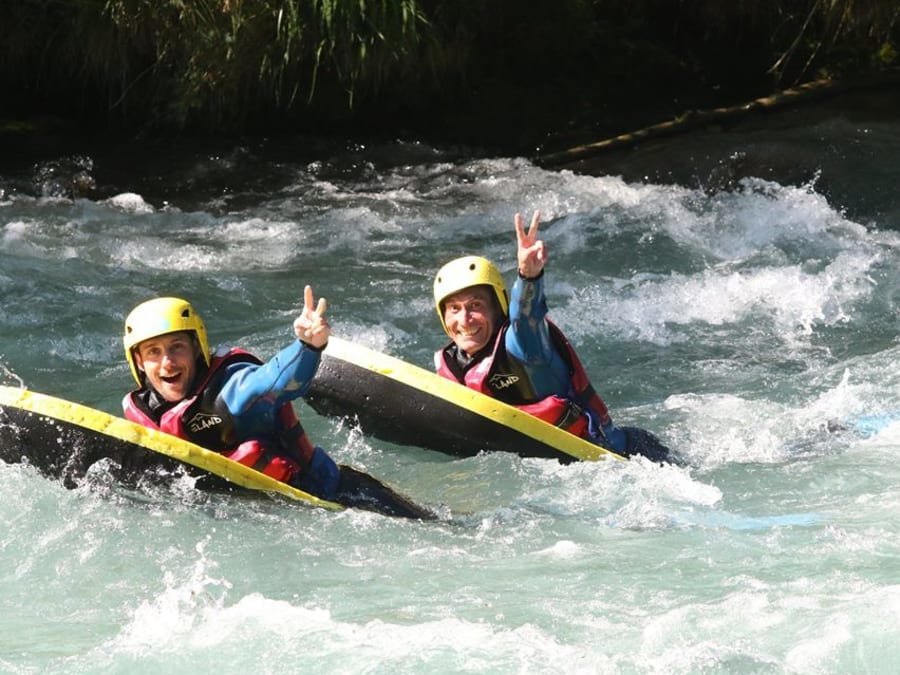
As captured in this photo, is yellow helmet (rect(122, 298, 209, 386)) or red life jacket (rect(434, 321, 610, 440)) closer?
yellow helmet (rect(122, 298, 209, 386))

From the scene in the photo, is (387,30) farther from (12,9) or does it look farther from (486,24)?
(12,9)

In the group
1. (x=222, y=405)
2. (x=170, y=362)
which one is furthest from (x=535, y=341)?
(x=170, y=362)

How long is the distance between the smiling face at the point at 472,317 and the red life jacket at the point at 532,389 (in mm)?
76

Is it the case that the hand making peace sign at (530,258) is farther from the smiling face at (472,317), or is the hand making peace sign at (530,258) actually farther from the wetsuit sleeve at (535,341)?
the smiling face at (472,317)

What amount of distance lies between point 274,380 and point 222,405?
12.4 inches

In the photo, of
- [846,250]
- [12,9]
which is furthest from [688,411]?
[12,9]

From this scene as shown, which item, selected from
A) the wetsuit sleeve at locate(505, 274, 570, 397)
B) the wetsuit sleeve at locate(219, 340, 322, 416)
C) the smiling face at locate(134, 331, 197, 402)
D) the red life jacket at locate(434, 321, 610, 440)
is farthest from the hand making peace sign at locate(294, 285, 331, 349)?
the red life jacket at locate(434, 321, 610, 440)

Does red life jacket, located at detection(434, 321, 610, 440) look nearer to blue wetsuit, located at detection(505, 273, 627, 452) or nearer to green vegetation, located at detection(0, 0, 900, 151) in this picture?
blue wetsuit, located at detection(505, 273, 627, 452)

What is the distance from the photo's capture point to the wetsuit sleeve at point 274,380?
5.41 meters

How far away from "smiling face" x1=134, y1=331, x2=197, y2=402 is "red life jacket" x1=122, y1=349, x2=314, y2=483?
5 centimetres

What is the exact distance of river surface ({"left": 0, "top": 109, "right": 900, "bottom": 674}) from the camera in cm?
455

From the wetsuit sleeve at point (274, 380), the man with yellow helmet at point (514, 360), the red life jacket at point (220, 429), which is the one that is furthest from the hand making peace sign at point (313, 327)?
the man with yellow helmet at point (514, 360)

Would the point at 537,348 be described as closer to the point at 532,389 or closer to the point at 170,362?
the point at 532,389

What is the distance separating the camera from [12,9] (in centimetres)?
1112
